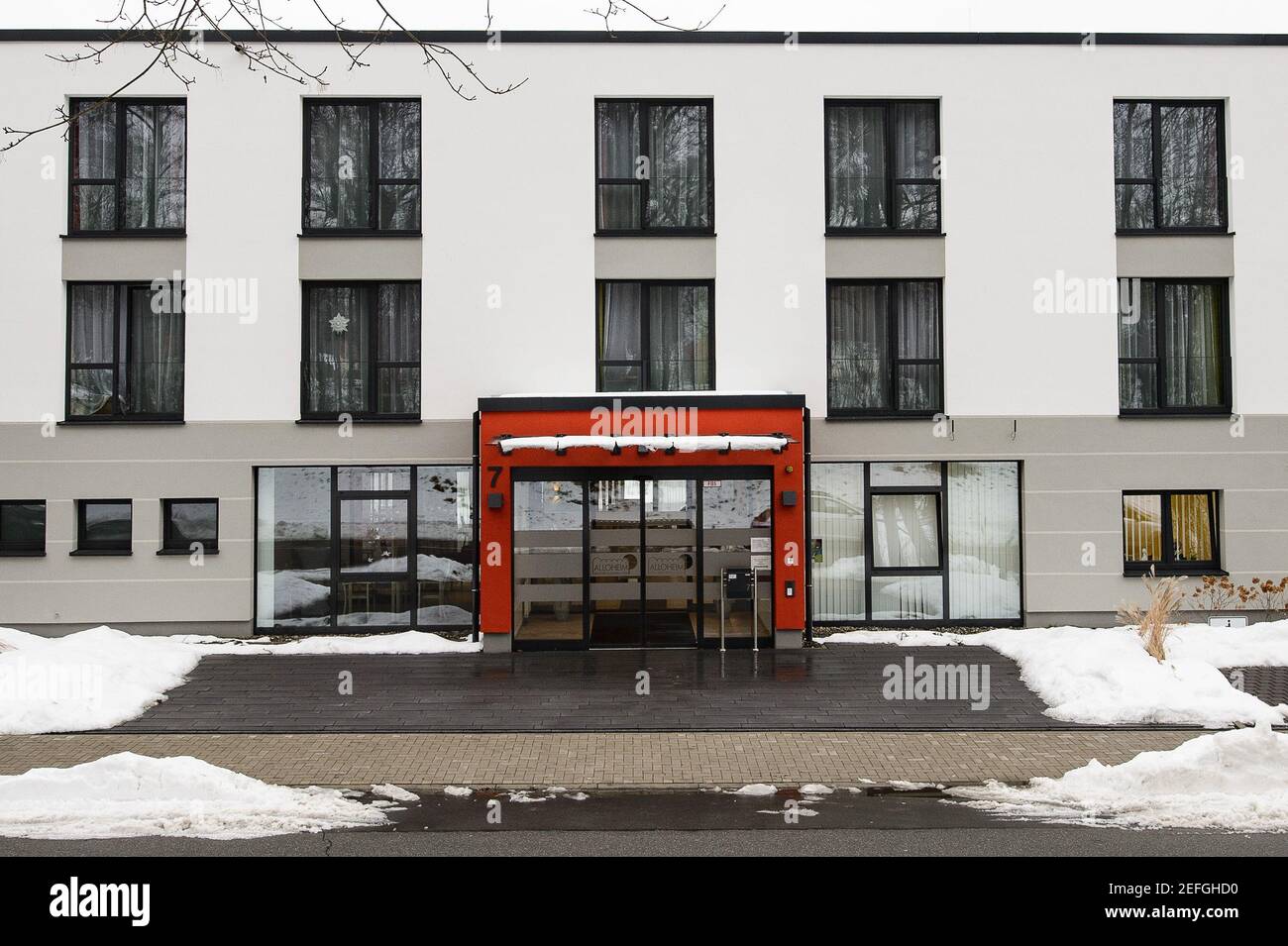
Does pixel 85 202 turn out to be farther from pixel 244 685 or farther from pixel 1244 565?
pixel 1244 565

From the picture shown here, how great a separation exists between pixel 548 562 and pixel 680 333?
170 inches

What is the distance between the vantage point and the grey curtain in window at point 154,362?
15.8 metres

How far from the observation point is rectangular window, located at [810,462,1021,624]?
15977mm

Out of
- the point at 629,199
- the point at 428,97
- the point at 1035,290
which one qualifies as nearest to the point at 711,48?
the point at 629,199

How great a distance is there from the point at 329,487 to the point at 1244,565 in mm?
14441

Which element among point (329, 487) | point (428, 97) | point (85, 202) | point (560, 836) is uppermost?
point (428, 97)

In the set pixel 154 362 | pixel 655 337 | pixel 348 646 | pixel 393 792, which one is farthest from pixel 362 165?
pixel 393 792

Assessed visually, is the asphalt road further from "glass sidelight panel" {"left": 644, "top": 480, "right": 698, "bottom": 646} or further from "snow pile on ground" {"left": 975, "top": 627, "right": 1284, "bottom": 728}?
"glass sidelight panel" {"left": 644, "top": 480, "right": 698, "bottom": 646}

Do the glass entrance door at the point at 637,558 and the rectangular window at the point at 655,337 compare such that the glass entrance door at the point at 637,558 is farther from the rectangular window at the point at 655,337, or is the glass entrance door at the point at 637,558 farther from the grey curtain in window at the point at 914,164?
the grey curtain in window at the point at 914,164

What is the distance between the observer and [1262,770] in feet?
25.4

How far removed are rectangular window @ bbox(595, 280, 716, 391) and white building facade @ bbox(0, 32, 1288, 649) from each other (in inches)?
2.0

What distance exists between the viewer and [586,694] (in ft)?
38.7

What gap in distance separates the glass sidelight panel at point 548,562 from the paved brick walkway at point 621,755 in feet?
14.2

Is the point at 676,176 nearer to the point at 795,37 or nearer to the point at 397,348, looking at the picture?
the point at 795,37
